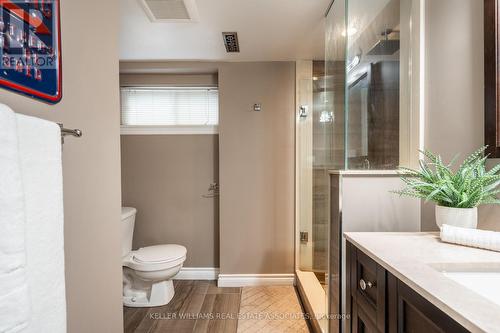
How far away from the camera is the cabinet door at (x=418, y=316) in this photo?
23.1 inches

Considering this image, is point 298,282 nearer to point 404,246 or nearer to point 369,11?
point 404,246

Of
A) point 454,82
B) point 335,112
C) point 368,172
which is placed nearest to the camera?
→ point 454,82

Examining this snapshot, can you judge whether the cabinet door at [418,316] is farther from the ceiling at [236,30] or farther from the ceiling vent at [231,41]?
the ceiling vent at [231,41]

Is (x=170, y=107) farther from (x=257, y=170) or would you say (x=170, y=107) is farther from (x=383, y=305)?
(x=383, y=305)

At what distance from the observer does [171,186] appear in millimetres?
2781

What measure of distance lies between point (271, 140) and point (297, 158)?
12.5 inches

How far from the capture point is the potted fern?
39.3 inches

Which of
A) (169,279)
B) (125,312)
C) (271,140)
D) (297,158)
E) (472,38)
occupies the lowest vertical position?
(125,312)

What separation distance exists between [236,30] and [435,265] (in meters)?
→ 1.92

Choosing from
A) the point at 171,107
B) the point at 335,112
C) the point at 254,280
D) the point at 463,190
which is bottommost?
the point at 254,280

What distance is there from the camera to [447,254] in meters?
0.90

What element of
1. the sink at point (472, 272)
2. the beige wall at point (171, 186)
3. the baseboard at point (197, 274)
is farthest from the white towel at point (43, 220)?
the baseboard at point (197, 274)

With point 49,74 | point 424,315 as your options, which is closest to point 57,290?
point 49,74

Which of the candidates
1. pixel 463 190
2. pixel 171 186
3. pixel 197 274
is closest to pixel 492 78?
pixel 463 190
